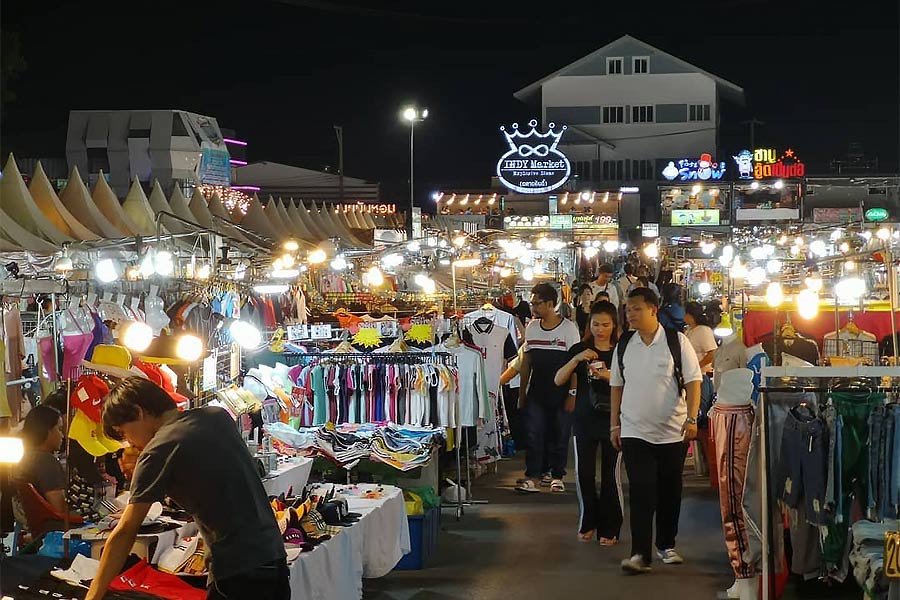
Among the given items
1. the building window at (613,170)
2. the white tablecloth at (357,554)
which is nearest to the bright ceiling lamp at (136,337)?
the white tablecloth at (357,554)

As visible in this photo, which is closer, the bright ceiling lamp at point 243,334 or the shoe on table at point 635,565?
the bright ceiling lamp at point 243,334

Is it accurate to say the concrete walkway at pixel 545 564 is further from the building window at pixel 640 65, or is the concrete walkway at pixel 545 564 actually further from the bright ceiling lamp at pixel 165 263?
the building window at pixel 640 65

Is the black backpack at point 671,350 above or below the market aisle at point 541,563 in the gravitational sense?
above

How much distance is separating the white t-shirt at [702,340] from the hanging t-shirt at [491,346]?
1.88 m

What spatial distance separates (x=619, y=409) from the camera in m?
7.84

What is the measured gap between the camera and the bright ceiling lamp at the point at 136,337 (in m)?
6.35

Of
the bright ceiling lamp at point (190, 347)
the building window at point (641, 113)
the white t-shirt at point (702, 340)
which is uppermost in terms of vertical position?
the building window at point (641, 113)

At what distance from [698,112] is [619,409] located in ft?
154

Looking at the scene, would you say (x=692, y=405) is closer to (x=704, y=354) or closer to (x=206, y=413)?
(x=704, y=354)

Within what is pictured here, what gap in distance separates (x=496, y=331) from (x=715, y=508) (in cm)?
277

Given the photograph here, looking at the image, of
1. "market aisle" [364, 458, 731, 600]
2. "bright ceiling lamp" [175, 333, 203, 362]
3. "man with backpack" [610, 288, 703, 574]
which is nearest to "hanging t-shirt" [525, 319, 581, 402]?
"market aisle" [364, 458, 731, 600]

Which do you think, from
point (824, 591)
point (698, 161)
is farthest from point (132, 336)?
point (698, 161)

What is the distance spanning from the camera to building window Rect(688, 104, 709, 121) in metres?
52.6

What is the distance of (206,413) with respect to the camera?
14.1ft
